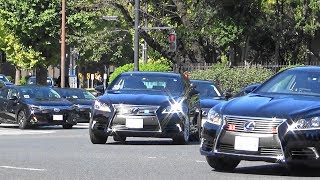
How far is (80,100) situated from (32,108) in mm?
6297

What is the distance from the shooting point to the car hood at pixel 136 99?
58.2 ft

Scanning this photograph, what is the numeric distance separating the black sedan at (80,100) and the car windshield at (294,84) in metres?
17.8

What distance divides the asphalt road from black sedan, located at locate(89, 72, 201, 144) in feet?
0.94

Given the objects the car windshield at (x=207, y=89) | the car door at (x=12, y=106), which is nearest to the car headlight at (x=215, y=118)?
the car windshield at (x=207, y=89)

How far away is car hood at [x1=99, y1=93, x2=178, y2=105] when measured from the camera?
1773 centimetres

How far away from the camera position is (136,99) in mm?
17828

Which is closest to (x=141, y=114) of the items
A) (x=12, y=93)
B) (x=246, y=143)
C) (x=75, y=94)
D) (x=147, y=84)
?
(x=147, y=84)

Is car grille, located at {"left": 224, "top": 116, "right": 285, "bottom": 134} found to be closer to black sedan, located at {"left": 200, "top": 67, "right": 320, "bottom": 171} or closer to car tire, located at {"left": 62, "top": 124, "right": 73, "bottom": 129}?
black sedan, located at {"left": 200, "top": 67, "right": 320, "bottom": 171}

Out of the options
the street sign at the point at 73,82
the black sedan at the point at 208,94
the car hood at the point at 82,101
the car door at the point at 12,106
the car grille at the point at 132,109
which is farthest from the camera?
the street sign at the point at 73,82

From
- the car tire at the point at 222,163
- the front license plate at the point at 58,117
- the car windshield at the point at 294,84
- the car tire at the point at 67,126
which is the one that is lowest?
the car tire at the point at 67,126

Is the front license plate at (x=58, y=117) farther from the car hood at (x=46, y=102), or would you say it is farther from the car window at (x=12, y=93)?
the car window at (x=12, y=93)

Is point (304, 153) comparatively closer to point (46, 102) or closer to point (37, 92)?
point (46, 102)

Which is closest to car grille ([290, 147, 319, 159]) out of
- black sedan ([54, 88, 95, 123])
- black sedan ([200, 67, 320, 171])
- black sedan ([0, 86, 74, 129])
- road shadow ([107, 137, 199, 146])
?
black sedan ([200, 67, 320, 171])

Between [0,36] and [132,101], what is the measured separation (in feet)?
166
